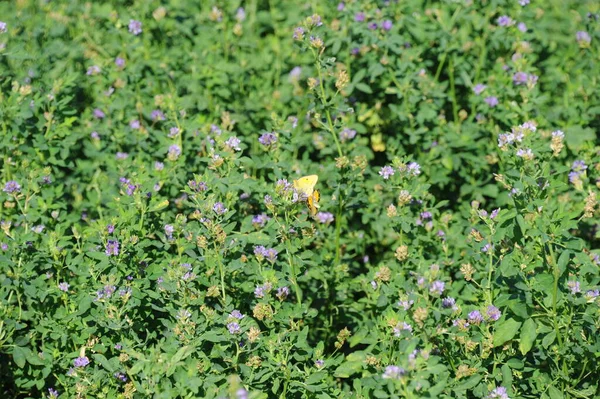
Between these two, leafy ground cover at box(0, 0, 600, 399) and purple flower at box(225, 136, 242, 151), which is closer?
leafy ground cover at box(0, 0, 600, 399)

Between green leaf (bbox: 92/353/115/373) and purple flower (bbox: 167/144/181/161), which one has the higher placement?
purple flower (bbox: 167/144/181/161)

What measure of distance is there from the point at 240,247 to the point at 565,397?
1.48 meters

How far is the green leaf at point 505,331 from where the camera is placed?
10.8 feet

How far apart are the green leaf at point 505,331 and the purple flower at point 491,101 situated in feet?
5.56

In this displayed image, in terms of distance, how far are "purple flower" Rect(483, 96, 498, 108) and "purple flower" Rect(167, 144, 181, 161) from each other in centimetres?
178

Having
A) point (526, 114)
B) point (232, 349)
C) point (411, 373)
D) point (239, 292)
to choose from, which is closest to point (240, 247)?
point (239, 292)

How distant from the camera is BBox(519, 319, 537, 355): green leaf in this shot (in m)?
3.29

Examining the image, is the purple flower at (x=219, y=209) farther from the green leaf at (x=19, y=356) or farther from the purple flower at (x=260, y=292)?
the green leaf at (x=19, y=356)

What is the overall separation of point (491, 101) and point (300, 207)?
1640mm

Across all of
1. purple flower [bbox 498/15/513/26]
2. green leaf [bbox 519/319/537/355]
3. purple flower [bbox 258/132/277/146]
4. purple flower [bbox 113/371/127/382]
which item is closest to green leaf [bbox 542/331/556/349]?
green leaf [bbox 519/319/537/355]

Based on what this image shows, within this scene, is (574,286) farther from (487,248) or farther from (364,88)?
(364,88)

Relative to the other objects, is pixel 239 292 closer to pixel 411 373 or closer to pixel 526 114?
pixel 411 373

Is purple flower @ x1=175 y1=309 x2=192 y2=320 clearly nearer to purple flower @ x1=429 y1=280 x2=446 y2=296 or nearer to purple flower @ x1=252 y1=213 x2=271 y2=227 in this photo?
purple flower @ x1=252 y1=213 x2=271 y2=227

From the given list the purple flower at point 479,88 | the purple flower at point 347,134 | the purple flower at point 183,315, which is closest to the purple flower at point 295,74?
the purple flower at point 347,134
